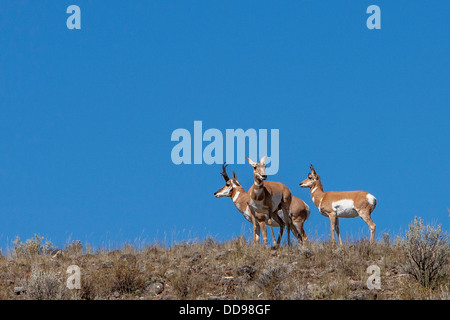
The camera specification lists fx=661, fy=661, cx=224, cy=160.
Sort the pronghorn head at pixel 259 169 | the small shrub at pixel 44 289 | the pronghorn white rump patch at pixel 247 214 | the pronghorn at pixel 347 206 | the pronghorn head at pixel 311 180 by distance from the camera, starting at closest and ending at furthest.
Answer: the small shrub at pixel 44 289
the pronghorn head at pixel 259 169
the pronghorn at pixel 347 206
the pronghorn white rump patch at pixel 247 214
the pronghorn head at pixel 311 180

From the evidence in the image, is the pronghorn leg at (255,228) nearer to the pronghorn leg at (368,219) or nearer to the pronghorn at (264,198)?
the pronghorn at (264,198)

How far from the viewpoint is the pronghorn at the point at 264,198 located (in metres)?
18.1

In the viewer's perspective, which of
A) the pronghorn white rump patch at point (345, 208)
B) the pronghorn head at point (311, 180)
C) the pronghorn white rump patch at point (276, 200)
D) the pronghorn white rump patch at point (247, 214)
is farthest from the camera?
the pronghorn head at point (311, 180)

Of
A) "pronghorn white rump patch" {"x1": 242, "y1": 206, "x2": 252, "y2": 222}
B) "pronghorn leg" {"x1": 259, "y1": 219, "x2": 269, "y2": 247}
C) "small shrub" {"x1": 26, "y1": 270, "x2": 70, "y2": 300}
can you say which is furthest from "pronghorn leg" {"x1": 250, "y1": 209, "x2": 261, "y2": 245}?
"small shrub" {"x1": 26, "y1": 270, "x2": 70, "y2": 300}

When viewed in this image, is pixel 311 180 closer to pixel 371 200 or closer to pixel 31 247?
pixel 371 200

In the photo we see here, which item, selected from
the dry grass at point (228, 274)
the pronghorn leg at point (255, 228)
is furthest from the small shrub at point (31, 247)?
the pronghorn leg at point (255, 228)

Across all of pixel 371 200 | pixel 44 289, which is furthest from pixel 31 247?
pixel 371 200

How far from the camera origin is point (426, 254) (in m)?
14.7

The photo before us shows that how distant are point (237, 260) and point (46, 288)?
449 centimetres

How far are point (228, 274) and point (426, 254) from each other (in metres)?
4.49

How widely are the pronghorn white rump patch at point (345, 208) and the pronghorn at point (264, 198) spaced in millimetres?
1984

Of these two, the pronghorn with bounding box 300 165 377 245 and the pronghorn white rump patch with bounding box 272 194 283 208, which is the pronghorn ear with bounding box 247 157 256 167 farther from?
the pronghorn with bounding box 300 165 377 245

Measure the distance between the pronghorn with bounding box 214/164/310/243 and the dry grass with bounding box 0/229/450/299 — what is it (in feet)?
8.21

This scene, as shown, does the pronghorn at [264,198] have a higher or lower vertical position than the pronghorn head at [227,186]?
lower
